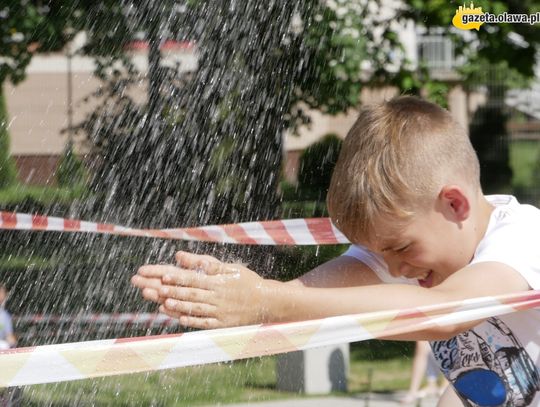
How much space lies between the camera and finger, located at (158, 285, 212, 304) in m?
2.19

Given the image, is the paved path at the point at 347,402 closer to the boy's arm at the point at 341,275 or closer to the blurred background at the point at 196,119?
the blurred background at the point at 196,119

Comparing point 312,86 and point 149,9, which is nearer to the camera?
point 149,9

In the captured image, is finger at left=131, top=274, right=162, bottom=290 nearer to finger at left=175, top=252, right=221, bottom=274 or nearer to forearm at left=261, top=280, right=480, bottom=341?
finger at left=175, top=252, right=221, bottom=274

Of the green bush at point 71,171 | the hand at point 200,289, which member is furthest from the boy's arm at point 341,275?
the green bush at point 71,171

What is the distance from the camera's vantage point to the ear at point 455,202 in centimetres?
268

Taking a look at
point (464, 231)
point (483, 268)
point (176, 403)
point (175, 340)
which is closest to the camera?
point (175, 340)

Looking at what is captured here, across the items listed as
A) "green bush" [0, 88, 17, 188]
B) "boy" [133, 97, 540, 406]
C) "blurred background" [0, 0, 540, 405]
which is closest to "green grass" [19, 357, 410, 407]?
"blurred background" [0, 0, 540, 405]

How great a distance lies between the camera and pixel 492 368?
2.87 m

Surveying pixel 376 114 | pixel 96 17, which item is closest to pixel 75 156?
pixel 96 17

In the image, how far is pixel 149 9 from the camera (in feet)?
30.2

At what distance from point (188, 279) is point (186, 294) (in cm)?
3

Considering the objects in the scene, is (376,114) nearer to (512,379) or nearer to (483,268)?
(483,268)

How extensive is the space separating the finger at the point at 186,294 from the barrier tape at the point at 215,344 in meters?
0.07

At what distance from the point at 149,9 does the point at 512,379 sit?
7.00m
